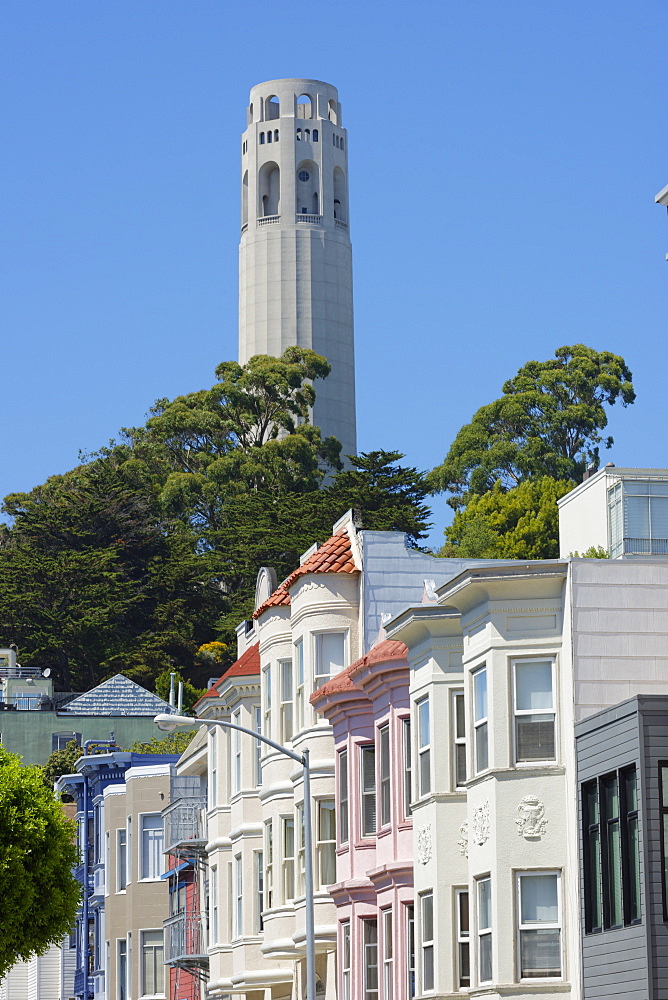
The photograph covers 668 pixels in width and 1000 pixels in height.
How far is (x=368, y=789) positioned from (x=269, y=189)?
447 feet

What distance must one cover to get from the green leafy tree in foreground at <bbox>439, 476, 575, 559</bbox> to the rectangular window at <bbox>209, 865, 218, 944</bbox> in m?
43.0

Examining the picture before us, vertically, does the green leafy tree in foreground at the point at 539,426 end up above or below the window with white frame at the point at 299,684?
above

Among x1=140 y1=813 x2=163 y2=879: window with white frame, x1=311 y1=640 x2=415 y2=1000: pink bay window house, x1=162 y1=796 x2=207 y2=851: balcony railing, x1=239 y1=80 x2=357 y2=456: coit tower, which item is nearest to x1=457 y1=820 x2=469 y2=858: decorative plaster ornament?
x1=311 y1=640 x2=415 y2=1000: pink bay window house

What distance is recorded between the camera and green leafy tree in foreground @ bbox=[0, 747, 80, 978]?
1820 inches

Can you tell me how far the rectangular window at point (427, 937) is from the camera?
32094mm

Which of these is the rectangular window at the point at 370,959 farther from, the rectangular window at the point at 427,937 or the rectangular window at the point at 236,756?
the rectangular window at the point at 236,756

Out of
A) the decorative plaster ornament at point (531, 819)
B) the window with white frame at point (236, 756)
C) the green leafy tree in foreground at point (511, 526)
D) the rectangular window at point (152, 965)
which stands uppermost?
the green leafy tree in foreground at point (511, 526)

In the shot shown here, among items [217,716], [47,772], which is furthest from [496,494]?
[217,716]

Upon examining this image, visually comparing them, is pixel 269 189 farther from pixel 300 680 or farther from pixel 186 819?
pixel 300 680

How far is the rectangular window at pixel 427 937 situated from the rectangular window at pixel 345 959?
502cm

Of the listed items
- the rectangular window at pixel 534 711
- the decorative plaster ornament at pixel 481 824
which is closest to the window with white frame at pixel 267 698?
the decorative plaster ornament at pixel 481 824

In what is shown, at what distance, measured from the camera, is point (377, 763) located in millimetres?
36250

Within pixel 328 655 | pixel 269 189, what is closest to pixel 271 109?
pixel 269 189

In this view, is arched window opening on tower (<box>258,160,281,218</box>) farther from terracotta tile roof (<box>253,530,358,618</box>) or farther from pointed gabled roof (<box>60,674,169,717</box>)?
terracotta tile roof (<box>253,530,358,618</box>)
